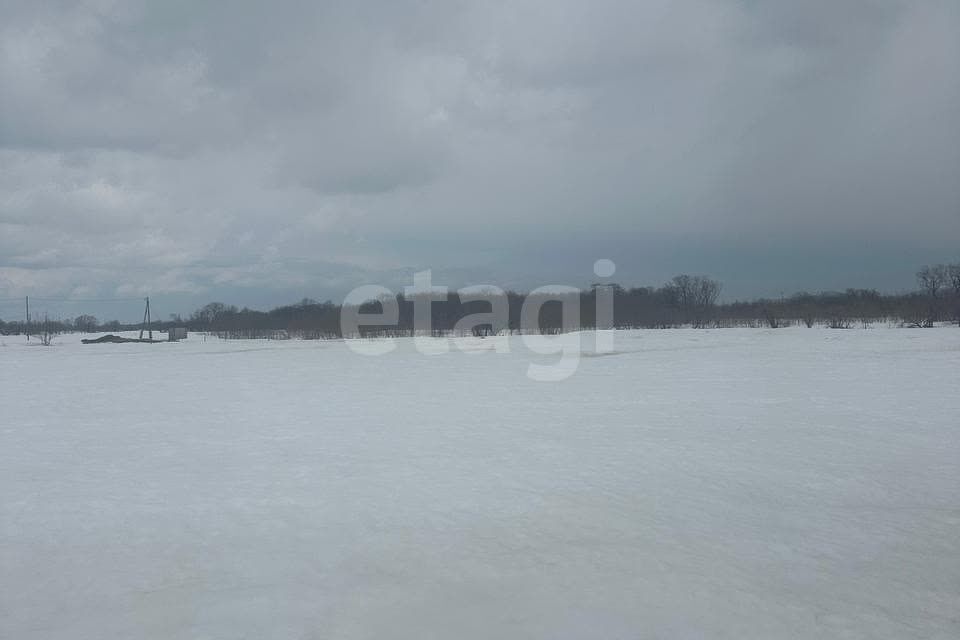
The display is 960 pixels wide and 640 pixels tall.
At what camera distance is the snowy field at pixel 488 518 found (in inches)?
129

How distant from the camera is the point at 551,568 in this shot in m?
3.82

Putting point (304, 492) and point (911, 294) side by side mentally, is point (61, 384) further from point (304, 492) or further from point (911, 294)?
point (911, 294)

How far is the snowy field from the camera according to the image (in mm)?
3277

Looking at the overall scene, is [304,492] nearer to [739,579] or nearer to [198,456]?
[198,456]

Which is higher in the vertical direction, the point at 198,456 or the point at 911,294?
the point at 911,294

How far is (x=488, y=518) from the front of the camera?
15.6 feet

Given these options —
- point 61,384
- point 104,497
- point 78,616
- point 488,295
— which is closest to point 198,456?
point 104,497

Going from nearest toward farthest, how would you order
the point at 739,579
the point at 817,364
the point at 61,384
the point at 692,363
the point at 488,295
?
1. the point at 739,579
2. the point at 61,384
3. the point at 817,364
4. the point at 692,363
5. the point at 488,295

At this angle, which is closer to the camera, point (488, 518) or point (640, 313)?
point (488, 518)

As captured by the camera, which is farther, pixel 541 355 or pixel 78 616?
pixel 541 355

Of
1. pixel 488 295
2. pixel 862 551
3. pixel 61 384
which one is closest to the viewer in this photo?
pixel 862 551

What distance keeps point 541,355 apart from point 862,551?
52.8 ft

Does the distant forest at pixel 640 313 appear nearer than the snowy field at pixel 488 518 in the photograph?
No

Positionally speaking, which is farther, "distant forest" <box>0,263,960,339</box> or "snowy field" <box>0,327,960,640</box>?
"distant forest" <box>0,263,960,339</box>
